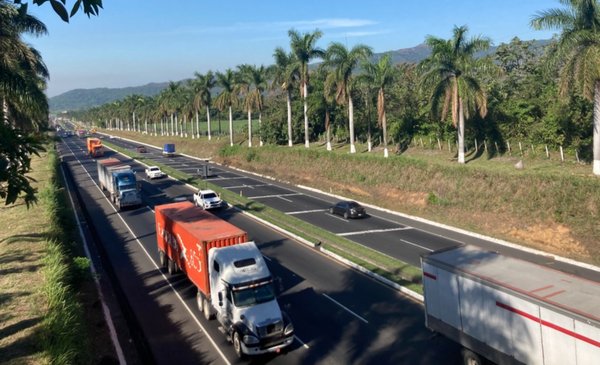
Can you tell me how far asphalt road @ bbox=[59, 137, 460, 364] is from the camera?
50.7ft

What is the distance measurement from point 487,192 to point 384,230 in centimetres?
941

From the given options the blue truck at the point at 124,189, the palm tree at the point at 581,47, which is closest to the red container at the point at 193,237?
the blue truck at the point at 124,189

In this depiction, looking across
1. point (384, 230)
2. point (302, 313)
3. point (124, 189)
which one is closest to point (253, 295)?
point (302, 313)

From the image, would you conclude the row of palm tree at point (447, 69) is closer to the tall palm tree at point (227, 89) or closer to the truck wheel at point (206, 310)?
the tall palm tree at point (227, 89)

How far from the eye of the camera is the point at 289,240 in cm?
2986

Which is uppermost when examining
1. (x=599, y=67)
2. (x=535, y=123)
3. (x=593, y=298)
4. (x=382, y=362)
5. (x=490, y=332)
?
(x=599, y=67)

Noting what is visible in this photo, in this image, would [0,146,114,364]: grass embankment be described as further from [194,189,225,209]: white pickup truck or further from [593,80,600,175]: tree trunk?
[593,80,600,175]: tree trunk

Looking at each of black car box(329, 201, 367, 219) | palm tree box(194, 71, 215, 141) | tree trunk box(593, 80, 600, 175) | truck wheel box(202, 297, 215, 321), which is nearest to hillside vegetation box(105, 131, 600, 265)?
tree trunk box(593, 80, 600, 175)

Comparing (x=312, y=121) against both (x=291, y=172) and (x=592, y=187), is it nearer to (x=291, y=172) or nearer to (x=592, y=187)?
(x=291, y=172)

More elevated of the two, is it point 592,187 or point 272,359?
point 592,187

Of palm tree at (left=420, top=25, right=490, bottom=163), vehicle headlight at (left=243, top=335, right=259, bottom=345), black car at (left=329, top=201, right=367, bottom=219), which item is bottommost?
vehicle headlight at (left=243, top=335, right=259, bottom=345)

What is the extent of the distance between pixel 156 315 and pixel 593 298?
1515 cm

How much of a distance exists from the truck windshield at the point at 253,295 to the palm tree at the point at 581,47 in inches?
1034

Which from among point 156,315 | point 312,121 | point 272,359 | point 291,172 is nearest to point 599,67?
point 272,359
